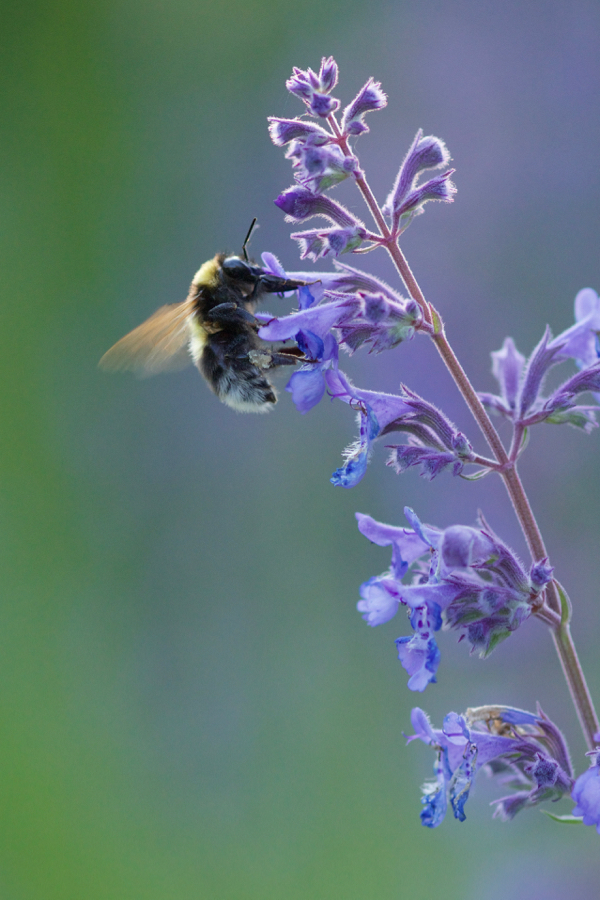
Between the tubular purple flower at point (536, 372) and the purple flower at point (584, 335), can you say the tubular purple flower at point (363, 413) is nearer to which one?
the tubular purple flower at point (536, 372)

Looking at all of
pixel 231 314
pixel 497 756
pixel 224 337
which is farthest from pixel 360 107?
pixel 497 756

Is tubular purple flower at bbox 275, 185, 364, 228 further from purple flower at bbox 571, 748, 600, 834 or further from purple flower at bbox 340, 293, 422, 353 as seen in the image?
purple flower at bbox 571, 748, 600, 834

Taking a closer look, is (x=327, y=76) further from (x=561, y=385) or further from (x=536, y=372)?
(x=561, y=385)

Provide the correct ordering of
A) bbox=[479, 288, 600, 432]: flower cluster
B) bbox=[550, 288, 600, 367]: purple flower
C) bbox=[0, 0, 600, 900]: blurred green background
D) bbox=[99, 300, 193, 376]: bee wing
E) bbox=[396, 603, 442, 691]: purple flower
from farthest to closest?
1. bbox=[0, 0, 600, 900]: blurred green background
2. bbox=[99, 300, 193, 376]: bee wing
3. bbox=[550, 288, 600, 367]: purple flower
4. bbox=[479, 288, 600, 432]: flower cluster
5. bbox=[396, 603, 442, 691]: purple flower

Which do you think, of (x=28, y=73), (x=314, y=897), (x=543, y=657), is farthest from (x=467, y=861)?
(x=28, y=73)

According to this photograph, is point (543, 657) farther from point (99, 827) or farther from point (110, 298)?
point (110, 298)

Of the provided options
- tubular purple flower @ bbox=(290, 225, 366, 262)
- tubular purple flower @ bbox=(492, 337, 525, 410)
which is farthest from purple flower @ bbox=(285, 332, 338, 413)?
tubular purple flower @ bbox=(492, 337, 525, 410)

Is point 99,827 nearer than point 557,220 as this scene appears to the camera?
Yes
